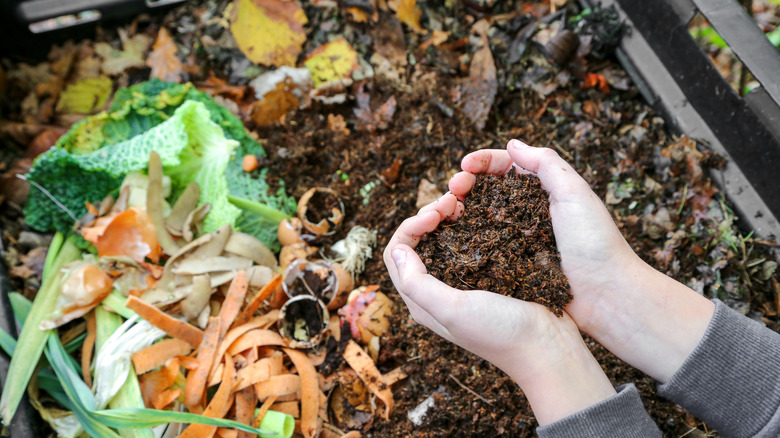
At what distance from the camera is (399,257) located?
64.7 inches

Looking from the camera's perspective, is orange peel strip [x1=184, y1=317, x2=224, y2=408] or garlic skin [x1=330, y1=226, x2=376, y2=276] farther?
garlic skin [x1=330, y1=226, x2=376, y2=276]

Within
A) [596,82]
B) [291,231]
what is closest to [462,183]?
[291,231]

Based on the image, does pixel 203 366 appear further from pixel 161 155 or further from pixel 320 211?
pixel 161 155

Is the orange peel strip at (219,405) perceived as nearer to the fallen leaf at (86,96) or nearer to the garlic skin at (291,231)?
the garlic skin at (291,231)

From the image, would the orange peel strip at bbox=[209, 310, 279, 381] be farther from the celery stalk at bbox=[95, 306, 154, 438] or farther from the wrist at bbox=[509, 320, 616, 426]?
the wrist at bbox=[509, 320, 616, 426]

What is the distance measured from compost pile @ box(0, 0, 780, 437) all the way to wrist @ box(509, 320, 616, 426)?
471 mm

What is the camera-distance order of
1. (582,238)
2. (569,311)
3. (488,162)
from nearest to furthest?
(582,238) < (569,311) < (488,162)

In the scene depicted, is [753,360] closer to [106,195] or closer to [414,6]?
[414,6]

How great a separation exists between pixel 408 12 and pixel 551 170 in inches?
73.7

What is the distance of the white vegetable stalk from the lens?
215cm

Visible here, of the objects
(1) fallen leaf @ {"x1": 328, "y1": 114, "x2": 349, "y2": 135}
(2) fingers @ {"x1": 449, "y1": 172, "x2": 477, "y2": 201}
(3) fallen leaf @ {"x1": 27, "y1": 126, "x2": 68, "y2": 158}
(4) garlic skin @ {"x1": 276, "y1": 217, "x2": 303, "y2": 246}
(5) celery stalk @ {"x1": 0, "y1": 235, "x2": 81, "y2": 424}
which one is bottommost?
(5) celery stalk @ {"x1": 0, "y1": 235, "x2": 81, "y2": 424}

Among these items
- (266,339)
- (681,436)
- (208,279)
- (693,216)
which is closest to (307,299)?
(266,339)

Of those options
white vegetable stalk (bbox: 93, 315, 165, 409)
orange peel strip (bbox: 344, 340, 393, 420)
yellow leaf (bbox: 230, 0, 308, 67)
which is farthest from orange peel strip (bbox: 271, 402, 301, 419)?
yellow leaf (bbox: 230, 0, 308, 67)

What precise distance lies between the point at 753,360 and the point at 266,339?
5.89 ft
